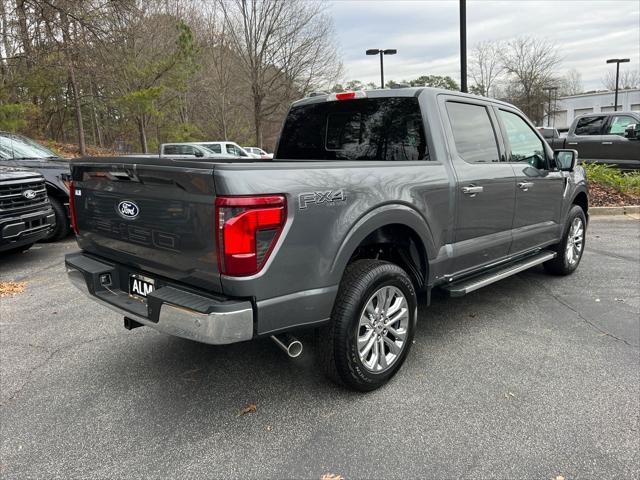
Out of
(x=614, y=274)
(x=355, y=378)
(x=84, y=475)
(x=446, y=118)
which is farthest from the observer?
(x=614, y=274)

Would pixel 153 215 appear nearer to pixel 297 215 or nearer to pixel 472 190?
pixel 297 215

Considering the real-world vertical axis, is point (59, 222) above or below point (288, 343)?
above

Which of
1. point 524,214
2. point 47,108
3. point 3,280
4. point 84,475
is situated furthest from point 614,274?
point 47,108

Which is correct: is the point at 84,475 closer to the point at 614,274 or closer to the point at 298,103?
the point at 298,103

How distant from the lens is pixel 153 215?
2641 mm

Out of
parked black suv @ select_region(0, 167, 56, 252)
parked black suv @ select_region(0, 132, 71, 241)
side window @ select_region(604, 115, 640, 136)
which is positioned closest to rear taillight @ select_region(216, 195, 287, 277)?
parked black suv @ select_region(0, 167, 56, 252)

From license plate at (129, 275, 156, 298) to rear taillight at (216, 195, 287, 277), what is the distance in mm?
671

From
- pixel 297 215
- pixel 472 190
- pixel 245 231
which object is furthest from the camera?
pixel 472 190

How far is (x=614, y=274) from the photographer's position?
569 centimetres

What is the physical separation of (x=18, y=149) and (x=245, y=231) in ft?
24.6

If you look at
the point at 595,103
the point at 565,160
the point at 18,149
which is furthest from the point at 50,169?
the point at 595,103

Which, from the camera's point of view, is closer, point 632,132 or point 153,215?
point 153,215

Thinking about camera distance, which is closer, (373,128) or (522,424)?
(522,424)

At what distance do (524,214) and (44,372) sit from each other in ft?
13.5
